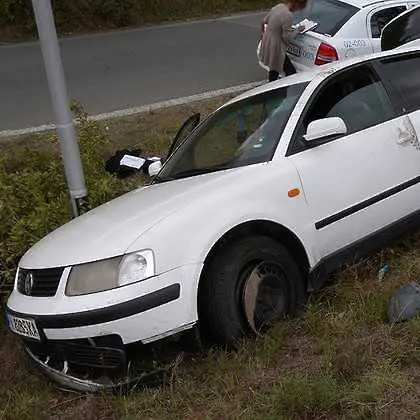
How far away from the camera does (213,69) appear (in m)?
12.1

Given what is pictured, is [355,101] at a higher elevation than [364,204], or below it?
higher

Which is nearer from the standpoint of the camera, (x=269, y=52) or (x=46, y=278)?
(x=46, y=278)

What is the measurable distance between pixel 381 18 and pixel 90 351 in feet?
23.2

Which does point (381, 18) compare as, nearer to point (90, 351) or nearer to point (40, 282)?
point (40, 282)

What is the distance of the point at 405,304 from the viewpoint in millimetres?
3834

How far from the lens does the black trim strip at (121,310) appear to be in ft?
11.2

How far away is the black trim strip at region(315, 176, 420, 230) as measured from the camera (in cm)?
410

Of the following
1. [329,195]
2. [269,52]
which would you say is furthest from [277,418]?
[269,52]

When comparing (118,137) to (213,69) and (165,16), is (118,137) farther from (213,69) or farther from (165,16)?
(165,16)

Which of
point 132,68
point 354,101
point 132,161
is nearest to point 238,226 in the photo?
point 354,101

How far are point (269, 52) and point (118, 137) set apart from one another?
7.54 feet

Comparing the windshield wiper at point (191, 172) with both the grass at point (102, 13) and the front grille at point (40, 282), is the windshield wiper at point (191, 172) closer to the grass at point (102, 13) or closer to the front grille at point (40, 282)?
the front grille at point (40, 282)

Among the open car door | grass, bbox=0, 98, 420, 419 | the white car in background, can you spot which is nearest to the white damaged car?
grass, bbox=0, 98, 420, 419

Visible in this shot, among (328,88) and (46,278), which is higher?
(328,88)
